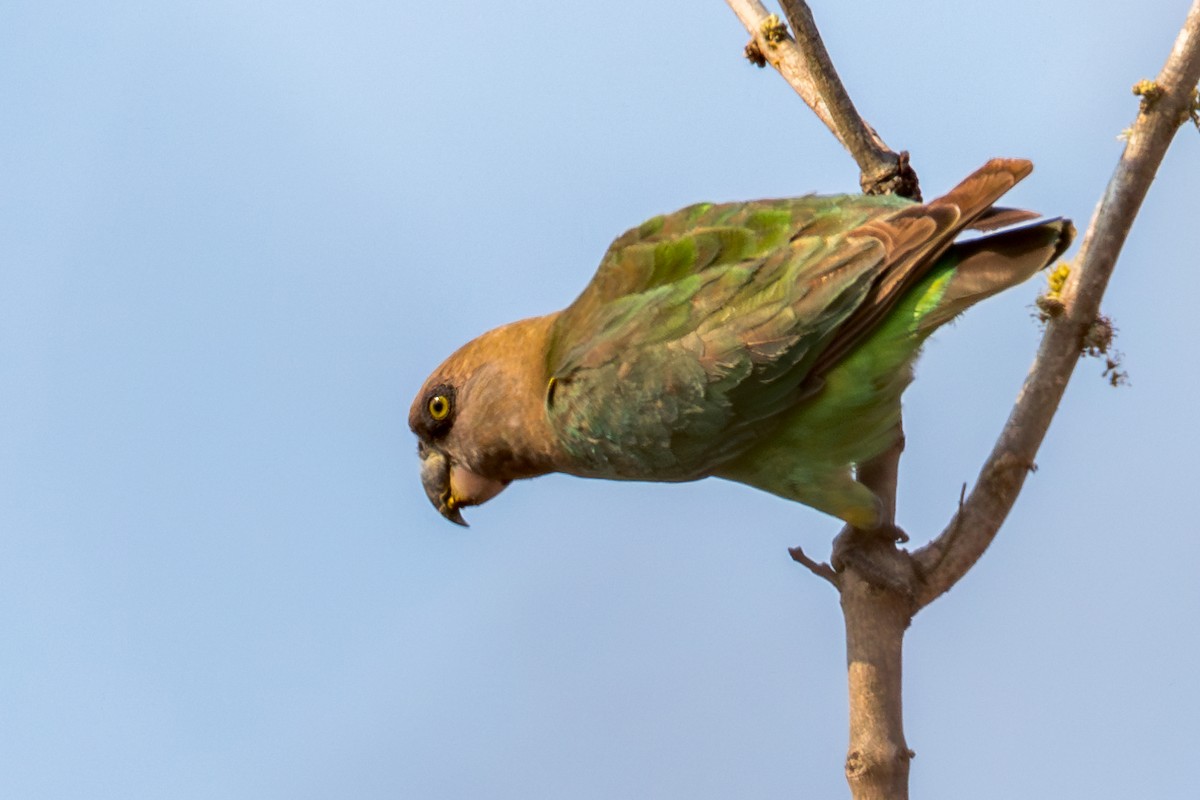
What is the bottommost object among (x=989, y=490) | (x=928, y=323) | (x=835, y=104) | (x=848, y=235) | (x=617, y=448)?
(x=989, y=490)

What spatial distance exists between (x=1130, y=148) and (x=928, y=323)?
2.78 ft

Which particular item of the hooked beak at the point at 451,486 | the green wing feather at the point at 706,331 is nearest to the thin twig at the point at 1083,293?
the green wing feather at the point at 706,331

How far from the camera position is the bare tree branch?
4.33 m

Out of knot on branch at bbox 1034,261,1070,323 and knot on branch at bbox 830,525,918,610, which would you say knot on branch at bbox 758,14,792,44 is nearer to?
knot on branch at bbox 1034,261,1070,323

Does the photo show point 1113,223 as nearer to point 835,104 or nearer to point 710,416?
point 835,104

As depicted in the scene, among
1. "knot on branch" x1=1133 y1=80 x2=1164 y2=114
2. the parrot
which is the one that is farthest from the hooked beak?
"knot on branch" x1=1133 y1=80 x2=1164 y2=114

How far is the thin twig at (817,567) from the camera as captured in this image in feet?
14.3

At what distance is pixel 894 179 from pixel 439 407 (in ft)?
6.59

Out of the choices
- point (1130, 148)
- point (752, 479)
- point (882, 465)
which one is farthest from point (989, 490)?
point (1130, 148)

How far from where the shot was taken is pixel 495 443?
4867 mm

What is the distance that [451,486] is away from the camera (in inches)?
203

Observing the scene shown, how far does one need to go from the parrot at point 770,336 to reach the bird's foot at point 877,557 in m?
0.06

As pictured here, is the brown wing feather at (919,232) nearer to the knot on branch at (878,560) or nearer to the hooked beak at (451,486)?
the knot on branch at (878,560)

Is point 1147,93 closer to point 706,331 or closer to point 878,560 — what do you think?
point 706,331
